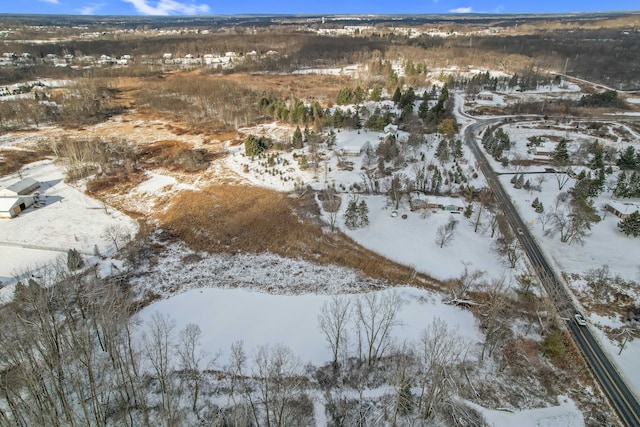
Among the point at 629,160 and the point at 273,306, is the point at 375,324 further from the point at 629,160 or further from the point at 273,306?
the point at 629,160

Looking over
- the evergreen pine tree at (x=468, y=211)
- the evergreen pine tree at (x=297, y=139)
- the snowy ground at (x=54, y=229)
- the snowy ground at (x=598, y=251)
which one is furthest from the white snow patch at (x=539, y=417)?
the evergreen pine tree at (x=297, y=139)

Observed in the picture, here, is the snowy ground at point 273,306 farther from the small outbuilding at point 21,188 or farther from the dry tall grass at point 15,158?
the dry tall grass at point 15,158

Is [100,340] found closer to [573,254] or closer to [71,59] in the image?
[573,254]

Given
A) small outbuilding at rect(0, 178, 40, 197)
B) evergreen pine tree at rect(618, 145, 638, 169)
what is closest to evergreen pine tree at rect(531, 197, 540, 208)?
evergreen pine tree at rect(618, 145, 638, 169)

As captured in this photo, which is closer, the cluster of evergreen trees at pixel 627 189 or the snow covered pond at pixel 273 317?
the snow covered pond at pixel 273 317

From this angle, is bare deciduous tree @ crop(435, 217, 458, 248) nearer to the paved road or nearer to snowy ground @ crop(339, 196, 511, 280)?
snowy ground @ crop(339, 196, 511, 280)

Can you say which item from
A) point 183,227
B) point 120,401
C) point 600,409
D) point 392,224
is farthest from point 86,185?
point 600,409

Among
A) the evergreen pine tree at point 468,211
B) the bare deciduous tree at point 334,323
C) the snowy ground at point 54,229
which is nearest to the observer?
the bare deciduous tree at point 334,323
